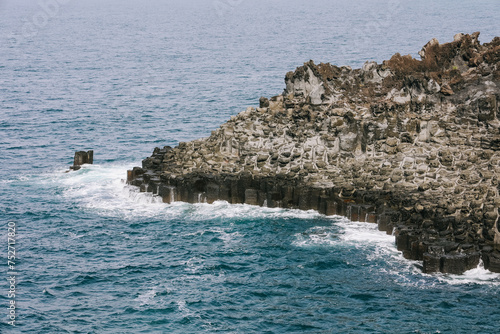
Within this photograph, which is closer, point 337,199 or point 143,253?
point 143,253

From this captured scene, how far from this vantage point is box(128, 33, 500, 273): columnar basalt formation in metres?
67.1

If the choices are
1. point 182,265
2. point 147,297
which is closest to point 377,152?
point 182,265

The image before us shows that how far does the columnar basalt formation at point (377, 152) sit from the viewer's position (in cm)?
6706

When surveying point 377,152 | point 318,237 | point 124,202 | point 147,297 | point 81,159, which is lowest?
point 147,297

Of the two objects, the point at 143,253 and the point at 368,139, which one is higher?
the point at 368,139

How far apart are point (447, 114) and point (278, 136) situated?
16.6m

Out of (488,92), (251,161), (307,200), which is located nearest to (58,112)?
(251,161)

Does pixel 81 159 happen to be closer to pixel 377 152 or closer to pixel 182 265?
pixel 182 265

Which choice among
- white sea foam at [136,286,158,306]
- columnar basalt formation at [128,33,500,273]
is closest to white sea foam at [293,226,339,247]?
columnar basalt formation at [128,33,500,273]

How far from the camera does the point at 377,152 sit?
75.7 m

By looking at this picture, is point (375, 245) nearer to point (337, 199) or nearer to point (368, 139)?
point (337, 199)

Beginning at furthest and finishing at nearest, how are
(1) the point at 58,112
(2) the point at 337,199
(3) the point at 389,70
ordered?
(1) the point at 58,112, (3) the point at 389,70, (2) the point at 337,199

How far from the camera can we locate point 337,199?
72125mm

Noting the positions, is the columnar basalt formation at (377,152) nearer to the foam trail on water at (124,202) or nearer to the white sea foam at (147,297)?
the foam trail on water at (124,202)
